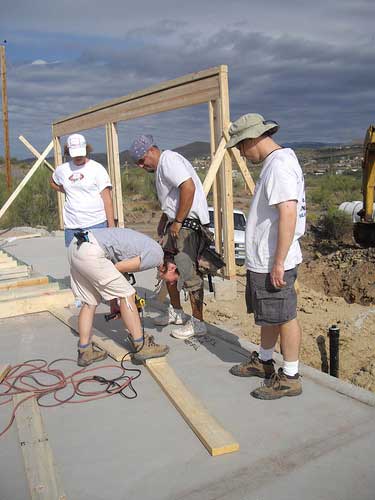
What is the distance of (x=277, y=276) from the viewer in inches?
141

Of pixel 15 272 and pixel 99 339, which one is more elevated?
pixel 15 272

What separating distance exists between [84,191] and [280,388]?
115 inches

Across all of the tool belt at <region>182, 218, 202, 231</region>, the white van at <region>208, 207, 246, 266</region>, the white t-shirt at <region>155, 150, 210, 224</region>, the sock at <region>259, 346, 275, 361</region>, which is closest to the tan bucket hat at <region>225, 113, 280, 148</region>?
the white t-shirt at <region>155, 150, 210, 224</region>

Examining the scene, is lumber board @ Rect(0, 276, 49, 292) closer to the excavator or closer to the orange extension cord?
the orange extension cord

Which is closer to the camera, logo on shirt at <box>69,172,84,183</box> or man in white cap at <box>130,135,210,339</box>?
man in white cap at <box>130,135,210,339</box>

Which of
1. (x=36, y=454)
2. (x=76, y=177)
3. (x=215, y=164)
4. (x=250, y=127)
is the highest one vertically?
(x=250, y=127)

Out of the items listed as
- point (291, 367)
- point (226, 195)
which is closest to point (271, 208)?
point (291, 367)

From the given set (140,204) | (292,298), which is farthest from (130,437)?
(140,204)

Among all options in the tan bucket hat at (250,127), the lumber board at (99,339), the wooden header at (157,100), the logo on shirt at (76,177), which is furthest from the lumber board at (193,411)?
the wooden header at (157,100)

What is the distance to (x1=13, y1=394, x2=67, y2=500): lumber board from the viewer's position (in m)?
A: 2.81

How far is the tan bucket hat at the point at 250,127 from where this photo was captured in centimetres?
360

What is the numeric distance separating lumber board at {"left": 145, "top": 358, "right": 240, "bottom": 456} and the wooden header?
154 inches

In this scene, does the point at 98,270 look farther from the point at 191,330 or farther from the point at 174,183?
the point at 191,330

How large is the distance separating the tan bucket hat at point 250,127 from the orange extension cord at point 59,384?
1999 millimetres
